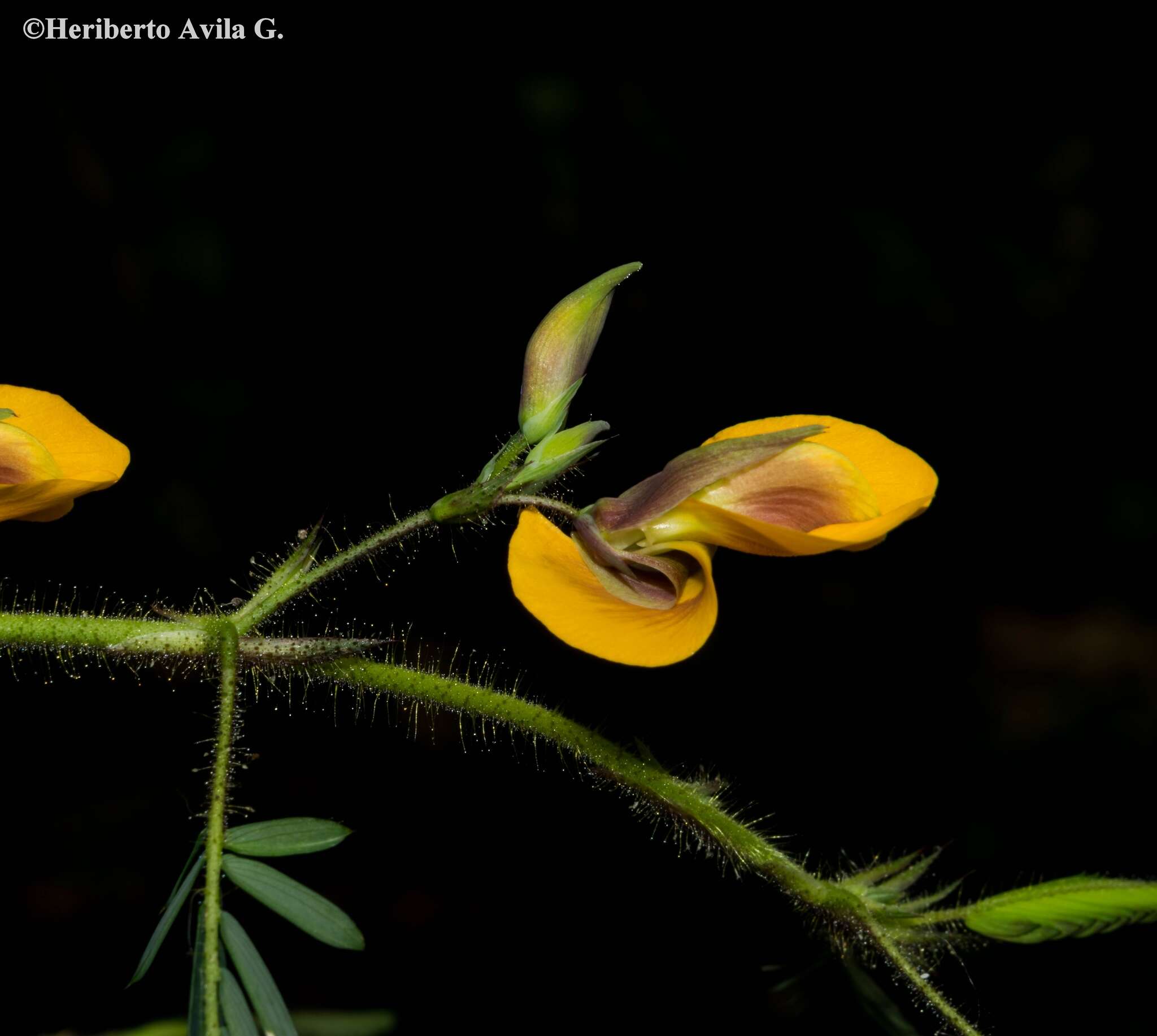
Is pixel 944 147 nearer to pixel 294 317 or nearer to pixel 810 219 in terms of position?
pixel 810 219

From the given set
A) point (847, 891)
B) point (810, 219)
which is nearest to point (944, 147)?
point (810, 219)

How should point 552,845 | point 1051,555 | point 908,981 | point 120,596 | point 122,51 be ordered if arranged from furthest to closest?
point 1051,555, point 552,845, point 120,596, point 122,51, point 908,981

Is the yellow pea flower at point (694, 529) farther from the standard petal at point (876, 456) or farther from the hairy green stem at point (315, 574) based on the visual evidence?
the hairy green stem at point (315, 574)

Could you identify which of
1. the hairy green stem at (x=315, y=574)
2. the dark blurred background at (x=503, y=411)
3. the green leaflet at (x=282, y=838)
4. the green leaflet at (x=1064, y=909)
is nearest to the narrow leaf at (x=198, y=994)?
the green leaflet at (x=282, y=838)

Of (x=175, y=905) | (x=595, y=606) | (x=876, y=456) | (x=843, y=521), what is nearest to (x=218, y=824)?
(x=175, y=905)

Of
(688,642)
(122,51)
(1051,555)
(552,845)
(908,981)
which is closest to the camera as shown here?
(688,642)

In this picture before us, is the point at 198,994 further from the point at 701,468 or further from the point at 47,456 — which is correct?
the point at 701,468
